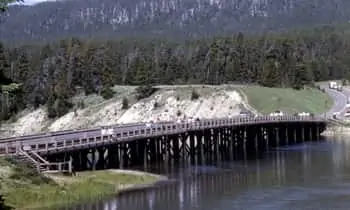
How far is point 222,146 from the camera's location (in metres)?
94.9

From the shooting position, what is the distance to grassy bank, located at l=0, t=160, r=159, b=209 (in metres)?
48.2

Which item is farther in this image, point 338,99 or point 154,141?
point 338,99

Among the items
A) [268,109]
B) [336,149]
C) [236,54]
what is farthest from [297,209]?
[236,54]

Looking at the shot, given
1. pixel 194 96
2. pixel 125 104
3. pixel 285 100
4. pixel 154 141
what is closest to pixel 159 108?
pixel 194 96

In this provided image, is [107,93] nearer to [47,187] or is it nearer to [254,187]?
[254,187]

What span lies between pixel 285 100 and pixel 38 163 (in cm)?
8725

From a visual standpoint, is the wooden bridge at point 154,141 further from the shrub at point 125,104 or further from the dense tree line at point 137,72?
the dense tree line at point 137,72

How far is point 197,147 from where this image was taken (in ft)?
291

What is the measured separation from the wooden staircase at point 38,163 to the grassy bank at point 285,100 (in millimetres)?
73248

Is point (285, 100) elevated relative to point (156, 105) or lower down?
elevated

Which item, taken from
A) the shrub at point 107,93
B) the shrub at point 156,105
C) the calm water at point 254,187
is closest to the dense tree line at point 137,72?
the shrub at point 107,93

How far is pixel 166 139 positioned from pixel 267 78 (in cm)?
7951

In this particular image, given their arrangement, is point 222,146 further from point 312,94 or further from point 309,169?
point 312,94

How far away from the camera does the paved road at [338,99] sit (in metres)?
139
